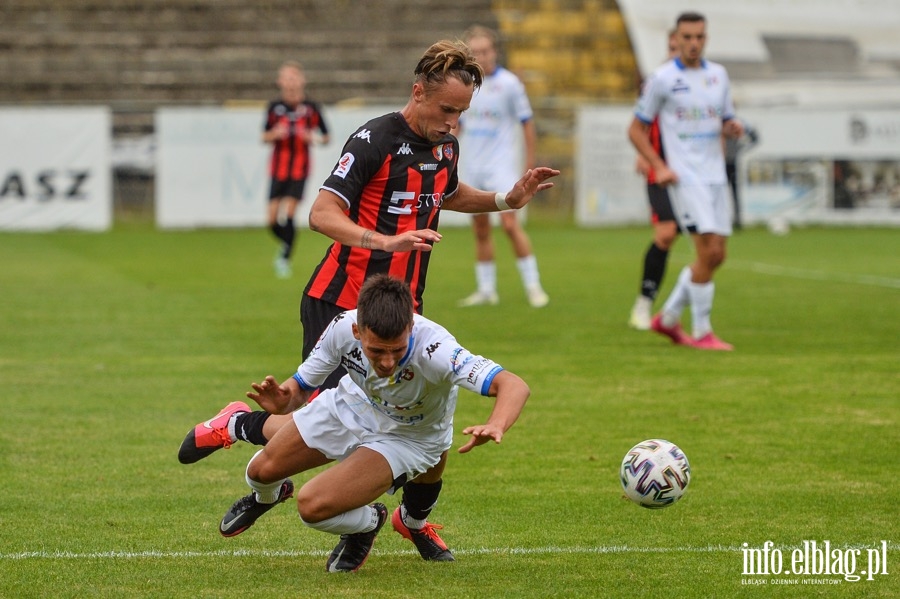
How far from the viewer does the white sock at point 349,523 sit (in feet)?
15.9

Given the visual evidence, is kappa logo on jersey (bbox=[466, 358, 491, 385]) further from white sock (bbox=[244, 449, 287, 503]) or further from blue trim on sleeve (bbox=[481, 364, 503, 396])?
white sock (bbox=[244, 449, 287, 503])

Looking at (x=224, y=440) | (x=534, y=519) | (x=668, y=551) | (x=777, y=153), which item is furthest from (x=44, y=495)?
(x=777, y=153)

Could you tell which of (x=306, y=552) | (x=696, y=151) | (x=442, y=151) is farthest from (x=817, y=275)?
(x=306, y=552)

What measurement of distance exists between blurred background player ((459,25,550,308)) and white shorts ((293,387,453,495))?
26.5 feet

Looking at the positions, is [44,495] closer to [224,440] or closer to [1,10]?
[224,440]

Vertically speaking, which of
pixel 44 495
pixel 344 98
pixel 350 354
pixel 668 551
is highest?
pixel 350 354

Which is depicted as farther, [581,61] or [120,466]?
[581,61]

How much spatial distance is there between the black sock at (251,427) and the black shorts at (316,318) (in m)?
0.33

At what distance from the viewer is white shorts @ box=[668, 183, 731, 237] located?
10297 mm

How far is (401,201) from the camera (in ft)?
18.5

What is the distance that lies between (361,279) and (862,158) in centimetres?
2149

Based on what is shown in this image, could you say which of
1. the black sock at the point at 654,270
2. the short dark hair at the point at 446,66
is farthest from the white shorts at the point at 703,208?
the short dark hair at the point at 446,66

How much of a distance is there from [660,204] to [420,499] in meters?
6.81

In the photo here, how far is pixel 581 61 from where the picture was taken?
100 feet
